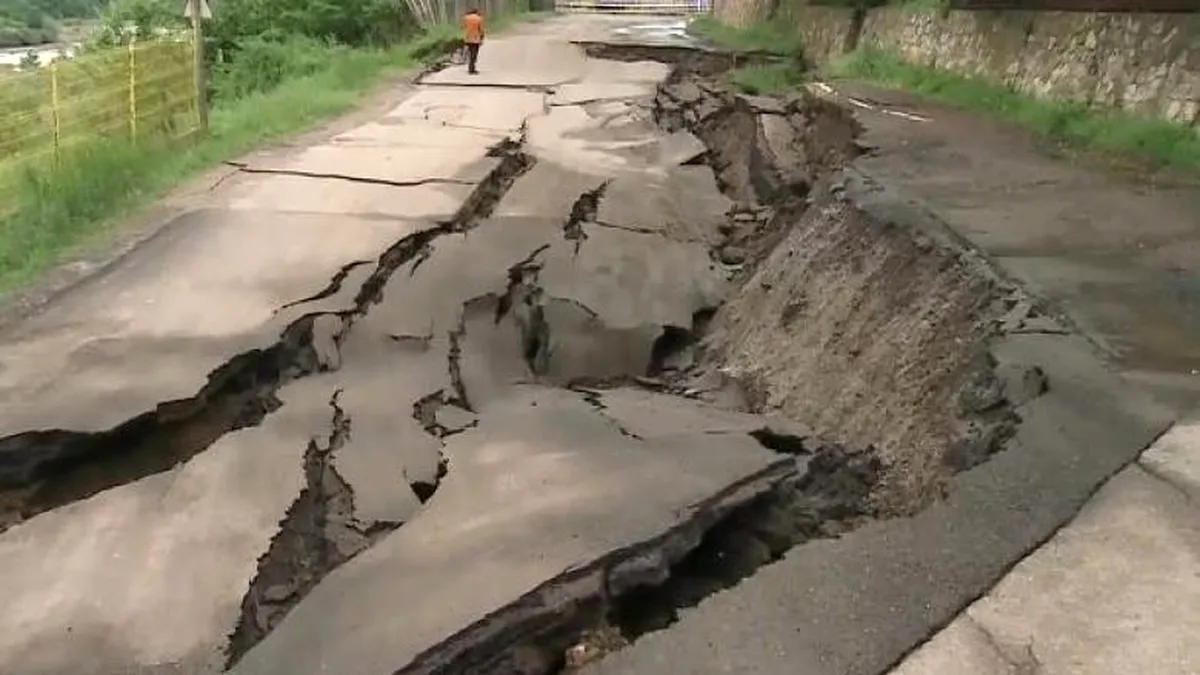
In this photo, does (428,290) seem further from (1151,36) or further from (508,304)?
(1151,36)

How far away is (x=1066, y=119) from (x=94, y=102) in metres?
7.23

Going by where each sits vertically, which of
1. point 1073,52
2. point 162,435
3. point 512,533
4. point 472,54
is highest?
point 1073,52

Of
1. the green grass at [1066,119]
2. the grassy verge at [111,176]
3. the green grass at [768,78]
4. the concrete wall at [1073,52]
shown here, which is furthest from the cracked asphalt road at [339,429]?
the green grass at [768,78]

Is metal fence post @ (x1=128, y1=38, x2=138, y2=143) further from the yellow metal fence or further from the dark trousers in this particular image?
the dark trousers

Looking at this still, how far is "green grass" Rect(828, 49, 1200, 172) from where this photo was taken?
22.8 ft

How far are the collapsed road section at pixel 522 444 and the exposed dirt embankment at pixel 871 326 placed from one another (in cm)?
2

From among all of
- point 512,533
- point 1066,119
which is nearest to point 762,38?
point 1066,119

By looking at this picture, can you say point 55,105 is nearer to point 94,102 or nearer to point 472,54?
point 94,102

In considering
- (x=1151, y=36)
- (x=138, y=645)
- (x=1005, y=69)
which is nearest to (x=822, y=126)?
(x=1005, y=69)

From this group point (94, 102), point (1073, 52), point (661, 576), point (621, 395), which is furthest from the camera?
point (1073, 52)

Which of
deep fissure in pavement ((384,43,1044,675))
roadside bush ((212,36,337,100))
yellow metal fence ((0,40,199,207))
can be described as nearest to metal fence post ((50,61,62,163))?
yellow metal fence ((0,40,199,207))

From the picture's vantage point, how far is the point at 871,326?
206 inches

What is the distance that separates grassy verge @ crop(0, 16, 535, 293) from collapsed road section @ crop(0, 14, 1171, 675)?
0.84 meters

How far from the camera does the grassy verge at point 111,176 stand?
6496 millimetres
